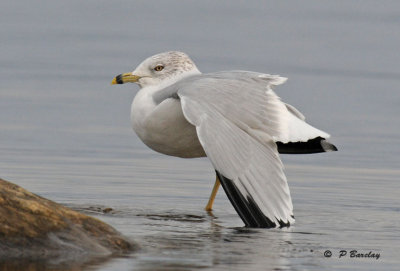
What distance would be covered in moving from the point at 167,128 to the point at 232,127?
0.85 m

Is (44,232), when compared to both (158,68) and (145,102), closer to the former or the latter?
(145,102)

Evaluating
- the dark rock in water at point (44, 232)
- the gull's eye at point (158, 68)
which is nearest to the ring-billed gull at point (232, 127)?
the gull's eye at point (158, 68)

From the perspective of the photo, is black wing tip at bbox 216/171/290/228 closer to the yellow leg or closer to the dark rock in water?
the dark rock in water

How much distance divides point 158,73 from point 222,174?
227 centimetres

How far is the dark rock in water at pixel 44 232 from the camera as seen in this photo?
7332 mm

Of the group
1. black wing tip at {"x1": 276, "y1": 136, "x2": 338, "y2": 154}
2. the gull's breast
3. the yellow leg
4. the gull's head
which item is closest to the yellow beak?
the gull's head

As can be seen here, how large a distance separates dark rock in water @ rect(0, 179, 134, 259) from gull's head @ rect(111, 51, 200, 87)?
3.44 m

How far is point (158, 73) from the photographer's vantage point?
36.7 feet

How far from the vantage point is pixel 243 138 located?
9570mm

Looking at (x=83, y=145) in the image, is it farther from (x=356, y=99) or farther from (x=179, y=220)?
(x=356, y=99)

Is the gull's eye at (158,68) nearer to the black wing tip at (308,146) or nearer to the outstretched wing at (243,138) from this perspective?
the outstretched wing at (243,138)

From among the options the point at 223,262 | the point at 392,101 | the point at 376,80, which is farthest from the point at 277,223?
the point at 376,80

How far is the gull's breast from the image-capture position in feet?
33.6

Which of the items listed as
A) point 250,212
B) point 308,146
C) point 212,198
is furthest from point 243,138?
point 212,198
